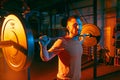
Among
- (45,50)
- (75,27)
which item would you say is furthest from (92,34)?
(45,50)

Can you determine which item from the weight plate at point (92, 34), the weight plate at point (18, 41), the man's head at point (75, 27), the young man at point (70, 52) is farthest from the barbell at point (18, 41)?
the weight plate at point (92, 34)

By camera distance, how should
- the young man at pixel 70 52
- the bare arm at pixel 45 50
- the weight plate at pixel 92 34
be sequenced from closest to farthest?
the bare arm at pixel 45 50
the young man at pixel 70 52
the weight plate at pixel 92 34

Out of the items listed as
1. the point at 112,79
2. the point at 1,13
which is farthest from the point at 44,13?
the point at 112,79

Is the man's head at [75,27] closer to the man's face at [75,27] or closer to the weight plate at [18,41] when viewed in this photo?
the man's face at [75,27]

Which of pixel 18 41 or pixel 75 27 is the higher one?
pixel 75 27

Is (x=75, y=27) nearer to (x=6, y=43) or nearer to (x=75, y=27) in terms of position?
(x=75, y=27)

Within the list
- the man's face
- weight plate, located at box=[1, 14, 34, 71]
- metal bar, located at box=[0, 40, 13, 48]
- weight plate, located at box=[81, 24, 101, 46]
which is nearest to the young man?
the man's face

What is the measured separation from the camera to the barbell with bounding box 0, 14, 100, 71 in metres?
1.74

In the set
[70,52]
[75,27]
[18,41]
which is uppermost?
[75,27]

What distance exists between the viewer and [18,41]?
1885 millimetres

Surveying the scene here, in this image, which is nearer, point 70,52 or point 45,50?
point 45,50

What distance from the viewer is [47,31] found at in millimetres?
9945

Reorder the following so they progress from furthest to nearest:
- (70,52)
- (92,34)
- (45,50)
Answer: (92,34)
(70,52)
(45,50)

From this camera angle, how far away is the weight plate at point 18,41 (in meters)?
1.74
